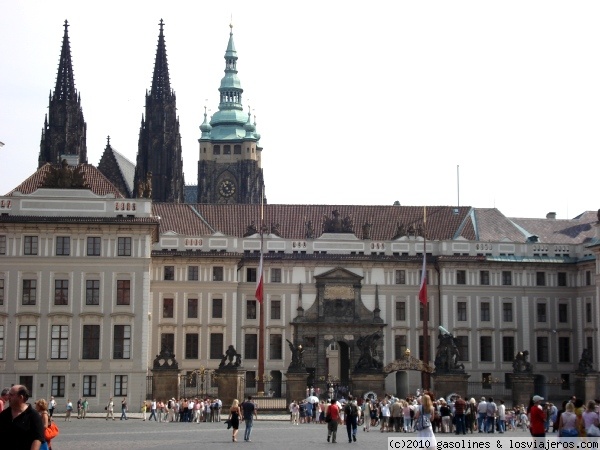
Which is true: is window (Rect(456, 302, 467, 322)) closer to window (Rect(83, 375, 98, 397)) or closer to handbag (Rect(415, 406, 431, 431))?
window (Rect(83, 375, 98, 397))

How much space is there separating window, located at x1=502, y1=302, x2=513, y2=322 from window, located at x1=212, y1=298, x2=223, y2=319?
62.8 ft

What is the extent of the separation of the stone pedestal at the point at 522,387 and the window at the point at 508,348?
1894cm

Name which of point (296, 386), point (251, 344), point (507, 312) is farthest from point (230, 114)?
point (296, 386)

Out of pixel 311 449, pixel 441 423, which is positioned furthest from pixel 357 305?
pixel 311 449

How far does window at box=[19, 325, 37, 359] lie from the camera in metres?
62.5

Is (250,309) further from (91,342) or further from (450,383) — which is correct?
(450,383)

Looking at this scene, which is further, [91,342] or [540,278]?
[540,278]

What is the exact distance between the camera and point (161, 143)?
109m

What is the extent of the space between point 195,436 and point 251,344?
40.9m

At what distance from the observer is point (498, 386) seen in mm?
76250

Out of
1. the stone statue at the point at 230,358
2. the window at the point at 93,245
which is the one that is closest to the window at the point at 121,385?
the window at the point at 93,245

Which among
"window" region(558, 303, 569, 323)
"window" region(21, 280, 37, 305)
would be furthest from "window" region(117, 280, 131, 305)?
"window" region(558, 303, 569, 323)

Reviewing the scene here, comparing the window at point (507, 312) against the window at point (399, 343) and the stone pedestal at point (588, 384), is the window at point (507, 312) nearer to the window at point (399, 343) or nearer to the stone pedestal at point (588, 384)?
the window at point (399, 343)

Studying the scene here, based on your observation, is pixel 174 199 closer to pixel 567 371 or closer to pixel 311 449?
pixel 567 371
